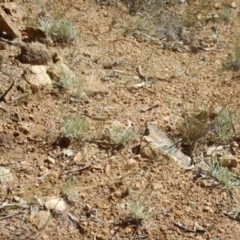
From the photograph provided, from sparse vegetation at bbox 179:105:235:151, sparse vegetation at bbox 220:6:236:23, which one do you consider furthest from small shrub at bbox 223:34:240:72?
sparse vegetation at bbox 179:105:235:151

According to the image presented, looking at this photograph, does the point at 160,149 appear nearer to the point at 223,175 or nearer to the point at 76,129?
the point at 223,175

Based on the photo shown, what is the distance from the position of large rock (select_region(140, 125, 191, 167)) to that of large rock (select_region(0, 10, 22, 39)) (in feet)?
3.75

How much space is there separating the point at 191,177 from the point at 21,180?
0.85 meters

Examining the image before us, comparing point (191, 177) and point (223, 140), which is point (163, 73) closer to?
point (223, 140)

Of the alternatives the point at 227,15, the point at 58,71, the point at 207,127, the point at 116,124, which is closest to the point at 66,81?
the point at 58,71

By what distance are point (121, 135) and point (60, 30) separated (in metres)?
A: 1.03

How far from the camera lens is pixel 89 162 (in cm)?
271

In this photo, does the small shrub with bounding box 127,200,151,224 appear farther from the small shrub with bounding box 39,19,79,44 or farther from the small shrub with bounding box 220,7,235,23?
the small shrub with bounding box 220,7,235,23

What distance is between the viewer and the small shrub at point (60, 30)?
3.50 meters

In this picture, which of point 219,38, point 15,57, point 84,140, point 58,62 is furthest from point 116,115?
point 219,38

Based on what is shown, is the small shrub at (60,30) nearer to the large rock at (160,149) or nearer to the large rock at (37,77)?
the large rock at (37,77)

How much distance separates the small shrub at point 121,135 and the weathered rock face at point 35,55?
2.25ft

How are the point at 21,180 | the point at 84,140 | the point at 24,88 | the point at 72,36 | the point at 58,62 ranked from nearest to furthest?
the point at 21,180 → the point at 84,140 → the point at 24,88 → the point at 58,62 → the point at 72,36

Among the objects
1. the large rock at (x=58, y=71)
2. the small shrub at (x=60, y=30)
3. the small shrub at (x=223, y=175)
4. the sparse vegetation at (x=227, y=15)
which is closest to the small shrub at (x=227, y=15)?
the sparse vegetation at (x=227, y=15)
